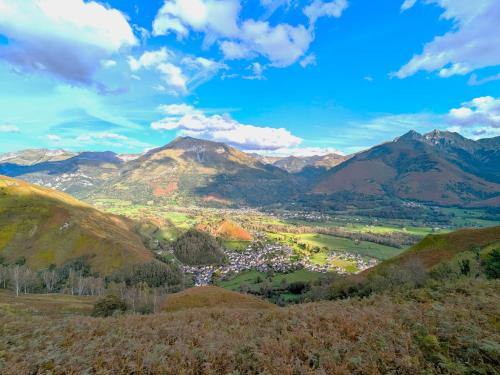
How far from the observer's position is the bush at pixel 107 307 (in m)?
43.9

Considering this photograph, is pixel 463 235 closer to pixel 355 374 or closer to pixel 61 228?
pixel 355 374

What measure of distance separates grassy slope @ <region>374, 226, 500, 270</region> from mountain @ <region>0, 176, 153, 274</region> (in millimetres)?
109074

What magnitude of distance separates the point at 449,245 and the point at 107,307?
78785mm

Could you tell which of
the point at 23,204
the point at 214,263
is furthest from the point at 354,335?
the point at 23,204

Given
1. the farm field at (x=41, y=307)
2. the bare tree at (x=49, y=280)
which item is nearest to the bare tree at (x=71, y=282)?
the bare tree at (x=49, y=280)

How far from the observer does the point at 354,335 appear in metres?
13.8

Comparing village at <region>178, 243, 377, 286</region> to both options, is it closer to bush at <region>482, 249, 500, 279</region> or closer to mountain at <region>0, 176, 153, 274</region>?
mountain at <region>0, 176, 153, 274</region>

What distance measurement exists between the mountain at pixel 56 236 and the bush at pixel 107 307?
82.3m

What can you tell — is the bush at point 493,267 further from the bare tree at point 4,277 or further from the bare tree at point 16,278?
the bare tree at point 4,277

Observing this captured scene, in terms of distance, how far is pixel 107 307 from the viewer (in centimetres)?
4509

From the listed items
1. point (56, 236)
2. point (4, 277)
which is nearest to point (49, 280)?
point (4, 277)

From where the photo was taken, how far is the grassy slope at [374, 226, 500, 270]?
213ft

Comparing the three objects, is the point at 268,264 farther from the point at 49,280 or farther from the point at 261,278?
the point at 49,280

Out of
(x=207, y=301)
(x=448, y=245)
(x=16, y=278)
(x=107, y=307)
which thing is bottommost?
(x=16, y=278)
